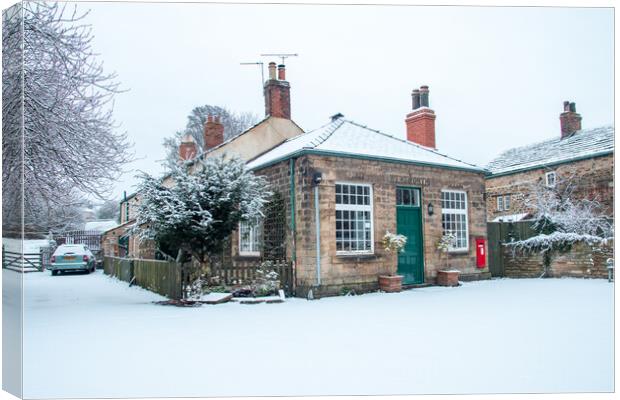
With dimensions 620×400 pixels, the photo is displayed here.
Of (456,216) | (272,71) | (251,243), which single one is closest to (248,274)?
(251,243)

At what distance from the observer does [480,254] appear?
1458cm

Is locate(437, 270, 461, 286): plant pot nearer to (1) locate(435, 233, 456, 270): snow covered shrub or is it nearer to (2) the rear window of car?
(1) locate(435, 233, 456, 270): snow covered shrub

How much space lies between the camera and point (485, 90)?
24.1ft

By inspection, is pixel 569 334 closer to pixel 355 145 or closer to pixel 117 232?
pixel 355 145

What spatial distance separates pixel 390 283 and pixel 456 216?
3.77 meters

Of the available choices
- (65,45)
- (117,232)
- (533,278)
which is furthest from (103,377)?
(117,232)

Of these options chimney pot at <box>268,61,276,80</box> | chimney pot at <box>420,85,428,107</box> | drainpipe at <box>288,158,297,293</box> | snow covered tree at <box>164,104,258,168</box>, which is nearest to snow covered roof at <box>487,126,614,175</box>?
chimney pot at <box>420,85,428,107</box>

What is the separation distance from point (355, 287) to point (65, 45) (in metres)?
7.78

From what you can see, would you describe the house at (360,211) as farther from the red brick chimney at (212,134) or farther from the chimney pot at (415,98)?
the red brick chimney at (212,134)

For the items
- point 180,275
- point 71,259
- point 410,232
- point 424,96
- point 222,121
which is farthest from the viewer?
point 222,121

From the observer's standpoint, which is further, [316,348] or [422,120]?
[422,120]

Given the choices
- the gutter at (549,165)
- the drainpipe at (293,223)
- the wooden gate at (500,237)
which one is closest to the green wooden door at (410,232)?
the drainpipe at (293,223)

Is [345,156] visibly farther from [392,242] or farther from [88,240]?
[88,240]

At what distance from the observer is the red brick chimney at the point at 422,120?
16.6m
